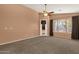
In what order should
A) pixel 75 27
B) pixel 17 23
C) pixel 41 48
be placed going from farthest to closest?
pixel 75 27, pixel 17 23, pixel 41 48

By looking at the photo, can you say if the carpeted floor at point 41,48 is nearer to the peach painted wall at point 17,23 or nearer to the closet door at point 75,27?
the peach painted wall at point 17,23

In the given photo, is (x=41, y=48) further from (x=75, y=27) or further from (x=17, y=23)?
(x=75, y=27)

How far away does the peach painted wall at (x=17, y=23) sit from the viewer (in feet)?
18.6

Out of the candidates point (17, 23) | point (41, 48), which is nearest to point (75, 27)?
point (17, 23)

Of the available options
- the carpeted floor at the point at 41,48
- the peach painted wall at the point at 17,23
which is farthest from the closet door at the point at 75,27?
the peach painted wall at the point at 17,23

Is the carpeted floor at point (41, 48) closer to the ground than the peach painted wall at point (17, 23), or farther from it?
closer to the ground

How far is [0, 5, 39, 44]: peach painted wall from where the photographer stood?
568 centimetres

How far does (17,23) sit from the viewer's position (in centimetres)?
659

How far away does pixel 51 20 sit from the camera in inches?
201

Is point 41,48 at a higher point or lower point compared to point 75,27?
lower

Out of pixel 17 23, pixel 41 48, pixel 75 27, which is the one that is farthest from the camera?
pixel 75 27

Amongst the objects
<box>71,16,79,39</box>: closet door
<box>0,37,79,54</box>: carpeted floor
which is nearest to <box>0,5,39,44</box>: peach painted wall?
<box>0,37,79,54</box>: carpeted floor
